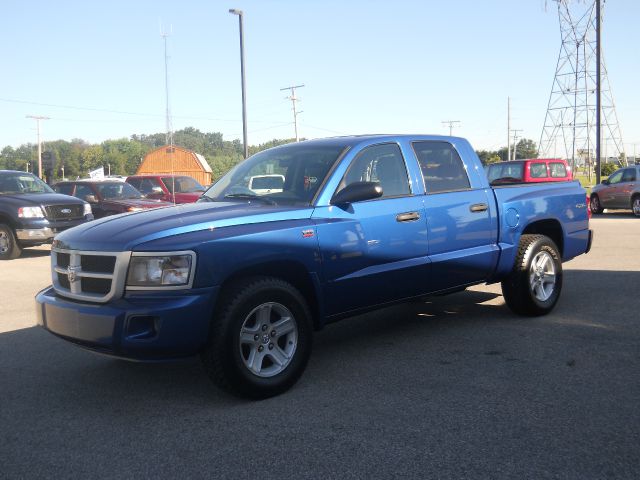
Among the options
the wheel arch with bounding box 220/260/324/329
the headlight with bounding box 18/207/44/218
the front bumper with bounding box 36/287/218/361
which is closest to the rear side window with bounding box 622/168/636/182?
the headlight with bounding box 18/207/44/218

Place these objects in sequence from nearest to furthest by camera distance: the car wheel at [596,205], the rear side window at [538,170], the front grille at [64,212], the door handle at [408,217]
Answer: the door handle at [408,217] → the front grille at [64,212] → the rear side window at [538,170] → the car wheel at [596,205]

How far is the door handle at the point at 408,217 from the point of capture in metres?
5.22

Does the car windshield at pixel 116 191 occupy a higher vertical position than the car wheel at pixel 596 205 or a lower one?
higher

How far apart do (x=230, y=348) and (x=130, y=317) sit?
0.65 m

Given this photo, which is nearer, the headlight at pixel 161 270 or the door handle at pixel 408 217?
the headlight at pixel 161 270

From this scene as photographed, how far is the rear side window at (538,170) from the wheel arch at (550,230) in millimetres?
13068

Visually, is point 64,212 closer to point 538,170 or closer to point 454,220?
point 454,220

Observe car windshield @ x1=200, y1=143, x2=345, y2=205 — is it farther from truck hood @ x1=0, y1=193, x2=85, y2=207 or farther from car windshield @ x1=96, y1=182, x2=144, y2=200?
car windshield @ x1=96, y1=182, x2=144, y2=200

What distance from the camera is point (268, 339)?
4469mm

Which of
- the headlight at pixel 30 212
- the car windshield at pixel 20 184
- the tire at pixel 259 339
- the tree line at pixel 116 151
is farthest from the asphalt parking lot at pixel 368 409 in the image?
the tree line at pixel 116 151

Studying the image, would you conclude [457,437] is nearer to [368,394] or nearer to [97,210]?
[368,394]

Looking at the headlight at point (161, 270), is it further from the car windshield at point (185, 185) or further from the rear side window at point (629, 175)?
the rear side window at point (629, 175)

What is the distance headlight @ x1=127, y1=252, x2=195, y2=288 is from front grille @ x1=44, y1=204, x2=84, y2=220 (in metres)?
10.7

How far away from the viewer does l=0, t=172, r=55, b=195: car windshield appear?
1426 centimetres
